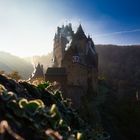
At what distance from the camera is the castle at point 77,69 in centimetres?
4397

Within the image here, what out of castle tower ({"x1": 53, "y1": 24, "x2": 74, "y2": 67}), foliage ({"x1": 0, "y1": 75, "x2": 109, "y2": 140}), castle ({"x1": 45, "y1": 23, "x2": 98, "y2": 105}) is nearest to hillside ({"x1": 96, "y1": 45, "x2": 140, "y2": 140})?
castle ({"x1": 45, "y1": 23, "x2": 98, "y2": 105})

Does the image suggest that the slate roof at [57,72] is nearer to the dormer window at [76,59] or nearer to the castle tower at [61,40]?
the dormer window at [76,59]

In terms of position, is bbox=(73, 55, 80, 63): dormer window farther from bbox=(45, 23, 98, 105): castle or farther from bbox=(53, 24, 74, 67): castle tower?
bbox=(53, 24, 74, 67): castle tower

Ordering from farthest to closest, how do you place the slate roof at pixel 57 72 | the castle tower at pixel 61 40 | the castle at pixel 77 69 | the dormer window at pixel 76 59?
the castle tower at pixel 61 40
the dormer window at pixel 76 59
the slate roof at pixel 57 72
the castle at pixel 77 69

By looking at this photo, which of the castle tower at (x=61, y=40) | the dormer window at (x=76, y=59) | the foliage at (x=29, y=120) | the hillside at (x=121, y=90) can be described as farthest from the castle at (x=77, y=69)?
the foliage at (x=29, y=120)

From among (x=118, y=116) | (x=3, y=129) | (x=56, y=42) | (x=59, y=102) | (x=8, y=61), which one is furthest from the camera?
(x=8, y=61)

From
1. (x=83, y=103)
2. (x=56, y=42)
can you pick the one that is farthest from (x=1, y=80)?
(x=56, y=42)

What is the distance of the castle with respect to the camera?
44.0 metres

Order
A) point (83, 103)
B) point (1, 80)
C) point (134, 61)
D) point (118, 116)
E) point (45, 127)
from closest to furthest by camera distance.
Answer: point (45, 127), point (1, 80), point (83, 103), point (118, 116), point (134, 61)

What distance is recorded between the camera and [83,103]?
42750 millimetres

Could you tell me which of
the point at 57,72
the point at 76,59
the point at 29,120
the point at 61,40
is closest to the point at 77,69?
the point at 76,59

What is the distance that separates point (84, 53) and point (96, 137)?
1967 inches

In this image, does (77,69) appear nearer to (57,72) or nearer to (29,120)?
(57,72)

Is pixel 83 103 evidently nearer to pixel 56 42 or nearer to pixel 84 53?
pixel 84 53
